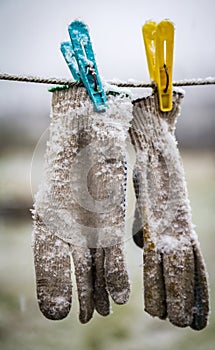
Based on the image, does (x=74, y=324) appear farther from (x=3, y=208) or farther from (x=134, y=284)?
(x=3, y=208)

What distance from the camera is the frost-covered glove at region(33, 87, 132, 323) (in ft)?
1.92

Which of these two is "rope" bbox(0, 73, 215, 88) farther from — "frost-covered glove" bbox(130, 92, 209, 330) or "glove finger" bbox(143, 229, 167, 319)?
"glove finger" bbox(143, 229, 167, 319)

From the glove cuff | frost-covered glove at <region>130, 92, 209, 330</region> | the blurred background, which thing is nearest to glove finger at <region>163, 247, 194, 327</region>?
frost-covered glove at <region>130, 92, 209, 330</region>

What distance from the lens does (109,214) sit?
1.98 feet

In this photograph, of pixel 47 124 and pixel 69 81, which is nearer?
pixel 69 81

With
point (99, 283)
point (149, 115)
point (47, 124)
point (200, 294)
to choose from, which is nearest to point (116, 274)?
point (99, 283)

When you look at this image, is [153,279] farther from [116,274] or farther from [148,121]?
[148,121]

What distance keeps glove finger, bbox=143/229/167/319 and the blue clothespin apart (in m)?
0.24

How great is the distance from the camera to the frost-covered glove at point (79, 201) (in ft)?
1.92

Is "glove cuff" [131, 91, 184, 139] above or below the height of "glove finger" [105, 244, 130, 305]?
above

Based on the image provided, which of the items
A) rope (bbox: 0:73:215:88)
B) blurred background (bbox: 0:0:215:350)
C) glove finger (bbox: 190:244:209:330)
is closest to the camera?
rope (bbox: 0:73:215:88)

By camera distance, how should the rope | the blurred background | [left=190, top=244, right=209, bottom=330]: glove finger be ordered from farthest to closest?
the blurred background < [left=190, top=244, right=209, bottom=330]: glove finger < the rope

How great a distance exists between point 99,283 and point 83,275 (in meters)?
0.04

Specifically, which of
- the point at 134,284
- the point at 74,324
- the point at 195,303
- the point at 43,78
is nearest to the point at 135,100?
the point at 43,78
